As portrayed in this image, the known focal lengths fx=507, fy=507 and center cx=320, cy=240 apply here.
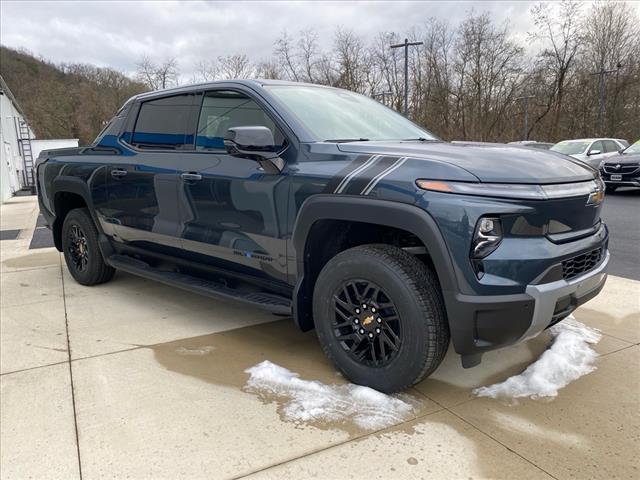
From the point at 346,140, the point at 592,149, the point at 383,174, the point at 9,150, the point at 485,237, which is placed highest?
the point at 9,150

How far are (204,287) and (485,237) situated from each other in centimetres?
215

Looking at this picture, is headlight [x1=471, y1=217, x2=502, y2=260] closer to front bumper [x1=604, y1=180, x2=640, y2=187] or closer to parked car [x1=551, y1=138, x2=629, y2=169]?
front bumper [x1=604, y1=180, x2=640, y2=187]

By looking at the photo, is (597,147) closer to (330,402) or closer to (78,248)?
(78,248)

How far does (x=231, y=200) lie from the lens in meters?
3.40

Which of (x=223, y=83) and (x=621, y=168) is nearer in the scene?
(x=223, y=83)

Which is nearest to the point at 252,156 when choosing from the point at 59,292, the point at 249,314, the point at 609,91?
the point at 249,314

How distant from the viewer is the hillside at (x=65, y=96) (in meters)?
48.2

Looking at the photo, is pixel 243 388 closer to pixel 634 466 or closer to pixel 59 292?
pixel 634 466

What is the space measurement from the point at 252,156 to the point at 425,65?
40.5 meters

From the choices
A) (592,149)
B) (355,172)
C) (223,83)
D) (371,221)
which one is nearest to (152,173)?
(223,83)

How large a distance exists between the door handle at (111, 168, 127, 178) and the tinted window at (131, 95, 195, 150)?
26cm

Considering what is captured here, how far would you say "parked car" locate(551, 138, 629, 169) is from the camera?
15.1 m

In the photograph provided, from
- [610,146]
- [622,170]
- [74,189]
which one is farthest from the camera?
[610,146]

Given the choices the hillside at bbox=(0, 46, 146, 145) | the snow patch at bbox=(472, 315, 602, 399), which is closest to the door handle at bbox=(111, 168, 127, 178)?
the snow patch at bbox=(472, 315, 602, 399)
